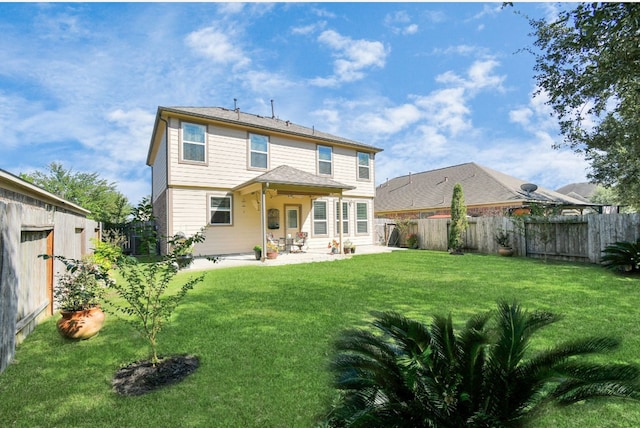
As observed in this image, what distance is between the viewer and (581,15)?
3732 mm

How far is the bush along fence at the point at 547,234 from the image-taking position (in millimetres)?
9164

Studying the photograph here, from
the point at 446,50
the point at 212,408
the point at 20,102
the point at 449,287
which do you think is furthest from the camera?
the point at 20,102

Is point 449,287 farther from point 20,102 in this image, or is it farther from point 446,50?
point 20,102

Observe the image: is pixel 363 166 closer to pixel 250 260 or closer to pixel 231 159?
pixel 231 159

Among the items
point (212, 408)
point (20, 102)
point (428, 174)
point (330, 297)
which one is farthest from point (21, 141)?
point (428, 174)

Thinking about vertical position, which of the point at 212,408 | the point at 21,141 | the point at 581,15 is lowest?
the point at 212,408

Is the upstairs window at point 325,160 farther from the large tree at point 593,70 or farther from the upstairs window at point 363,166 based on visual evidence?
the large tree at point 593,70

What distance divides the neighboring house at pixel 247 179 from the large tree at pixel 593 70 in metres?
7.41

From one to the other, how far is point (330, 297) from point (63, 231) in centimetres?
516

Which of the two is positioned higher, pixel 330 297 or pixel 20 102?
pixel 20 102

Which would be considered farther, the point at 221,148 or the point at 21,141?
the point at 21,141

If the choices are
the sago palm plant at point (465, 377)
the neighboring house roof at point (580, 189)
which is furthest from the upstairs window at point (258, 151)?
the neighboring house roof at point (580, 189)

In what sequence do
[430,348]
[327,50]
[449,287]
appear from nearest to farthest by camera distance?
[430,348]
[449,287]
[327,50]

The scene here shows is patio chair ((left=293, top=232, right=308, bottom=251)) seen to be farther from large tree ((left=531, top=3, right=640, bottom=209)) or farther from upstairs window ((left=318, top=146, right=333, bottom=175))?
large tree ((left=531, top=3, right=640, bottom=209))
